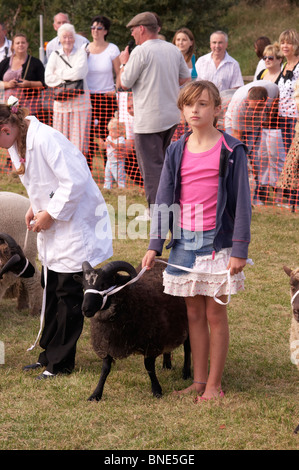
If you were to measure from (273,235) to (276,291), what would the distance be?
1.98 meters

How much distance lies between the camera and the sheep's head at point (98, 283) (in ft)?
12.9

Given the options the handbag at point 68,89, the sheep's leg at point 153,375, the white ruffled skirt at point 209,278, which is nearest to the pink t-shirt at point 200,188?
the white ruffled skirt at point 209,278

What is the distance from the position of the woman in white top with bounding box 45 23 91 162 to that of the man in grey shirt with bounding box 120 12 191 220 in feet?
8.28

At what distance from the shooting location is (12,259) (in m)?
5.04

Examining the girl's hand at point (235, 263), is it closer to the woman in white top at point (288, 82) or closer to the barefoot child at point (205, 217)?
the barefoot child at point (205, 217)

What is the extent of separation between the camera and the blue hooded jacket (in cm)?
387

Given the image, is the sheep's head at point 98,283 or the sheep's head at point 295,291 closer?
the sheep's head at point 295,291

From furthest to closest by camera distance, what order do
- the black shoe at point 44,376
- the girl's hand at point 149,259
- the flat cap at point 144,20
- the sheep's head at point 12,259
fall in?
the flat cap at point 144,20, the sheep's head at point 12,259, the black shoe at point 44,376, the girl's hand at point 149,259

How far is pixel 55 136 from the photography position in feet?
14.7

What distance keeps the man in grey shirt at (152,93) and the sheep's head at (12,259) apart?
10.1 feet

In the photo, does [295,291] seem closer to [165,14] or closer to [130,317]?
[130,317]

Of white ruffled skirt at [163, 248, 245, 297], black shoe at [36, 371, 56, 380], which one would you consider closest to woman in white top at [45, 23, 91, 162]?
black shoe at [36, 371, 56, 380]

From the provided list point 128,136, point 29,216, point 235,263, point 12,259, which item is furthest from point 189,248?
point 128,136

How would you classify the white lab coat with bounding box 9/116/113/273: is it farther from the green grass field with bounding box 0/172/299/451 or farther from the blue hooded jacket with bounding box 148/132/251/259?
the green grass field with bounding box 0/172/299/451
